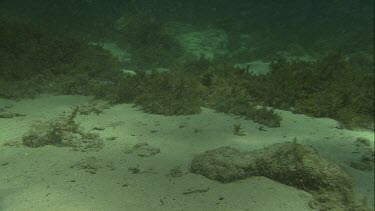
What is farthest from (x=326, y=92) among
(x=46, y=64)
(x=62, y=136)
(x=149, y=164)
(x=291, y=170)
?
(x=46, y=64)

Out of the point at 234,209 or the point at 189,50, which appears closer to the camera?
the point at 234,209

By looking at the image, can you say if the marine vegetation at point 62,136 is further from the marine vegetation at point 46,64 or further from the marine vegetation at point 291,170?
the marine vegetation at point 46,64

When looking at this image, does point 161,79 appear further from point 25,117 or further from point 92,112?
point 25,117

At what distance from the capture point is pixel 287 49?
42.0 ft

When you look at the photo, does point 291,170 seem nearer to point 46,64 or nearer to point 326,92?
point 326,92

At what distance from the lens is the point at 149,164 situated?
4.57 m

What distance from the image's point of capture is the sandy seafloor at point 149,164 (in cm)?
373

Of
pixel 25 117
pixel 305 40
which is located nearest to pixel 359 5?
pixel 305 40

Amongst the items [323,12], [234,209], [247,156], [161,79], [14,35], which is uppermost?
[323,12]

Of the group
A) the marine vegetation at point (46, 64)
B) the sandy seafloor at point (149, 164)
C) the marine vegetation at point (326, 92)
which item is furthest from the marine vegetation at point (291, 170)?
the marine vegetation at point (46, 64)

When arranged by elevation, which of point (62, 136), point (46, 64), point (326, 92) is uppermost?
point (46, 64)

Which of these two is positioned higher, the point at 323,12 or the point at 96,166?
the point at 323,12

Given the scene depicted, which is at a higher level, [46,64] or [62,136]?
[46,64]

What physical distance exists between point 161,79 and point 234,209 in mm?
3988
